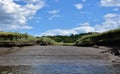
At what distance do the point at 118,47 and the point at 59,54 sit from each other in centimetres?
525

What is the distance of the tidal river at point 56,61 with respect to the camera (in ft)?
68.7

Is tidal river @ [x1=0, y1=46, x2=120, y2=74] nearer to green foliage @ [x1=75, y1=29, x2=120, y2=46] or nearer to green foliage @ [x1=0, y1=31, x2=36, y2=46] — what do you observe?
green foliage @ [x1=0, y1=31, x2=36, y2=46]

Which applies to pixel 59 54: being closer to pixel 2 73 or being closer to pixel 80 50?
pixel 80 50

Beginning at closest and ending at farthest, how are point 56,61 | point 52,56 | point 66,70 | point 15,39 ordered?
point 66,70, point 56,61, point 52,56, point 15,39

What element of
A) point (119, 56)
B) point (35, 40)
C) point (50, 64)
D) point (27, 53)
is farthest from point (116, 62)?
point (35, 40)

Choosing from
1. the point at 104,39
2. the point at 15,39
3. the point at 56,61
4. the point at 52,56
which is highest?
the point at 15,39

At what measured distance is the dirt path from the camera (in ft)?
84.0

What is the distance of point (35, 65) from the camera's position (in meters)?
23.9

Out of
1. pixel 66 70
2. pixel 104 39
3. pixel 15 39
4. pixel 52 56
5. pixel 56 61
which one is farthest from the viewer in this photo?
pixel 15 39

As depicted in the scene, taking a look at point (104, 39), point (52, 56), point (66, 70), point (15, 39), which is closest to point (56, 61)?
point (52, 56)

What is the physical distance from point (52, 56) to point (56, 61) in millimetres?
2207

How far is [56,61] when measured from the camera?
25625mm

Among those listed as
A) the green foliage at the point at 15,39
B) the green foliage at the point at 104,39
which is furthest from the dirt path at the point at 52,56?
Result: the green foliage at the point at 104,39

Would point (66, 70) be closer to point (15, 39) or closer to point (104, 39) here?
point (104, 39)
